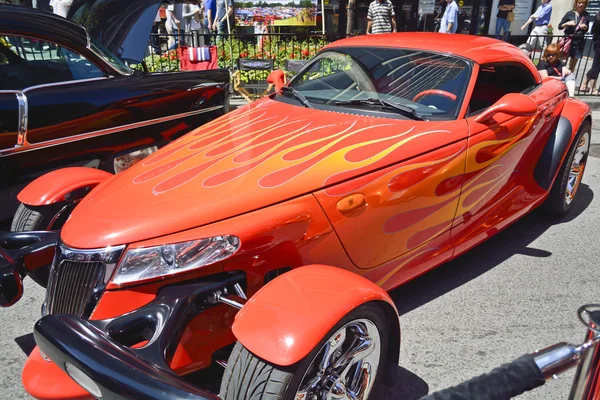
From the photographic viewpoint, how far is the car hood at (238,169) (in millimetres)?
2211

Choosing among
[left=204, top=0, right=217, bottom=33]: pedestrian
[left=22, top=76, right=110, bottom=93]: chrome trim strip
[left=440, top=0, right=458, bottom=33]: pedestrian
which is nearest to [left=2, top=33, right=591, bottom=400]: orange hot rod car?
[left=22, top=76, right=110, bottom=93]: chrome trim strip

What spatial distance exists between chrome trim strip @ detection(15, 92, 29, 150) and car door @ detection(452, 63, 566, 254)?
10.2ft

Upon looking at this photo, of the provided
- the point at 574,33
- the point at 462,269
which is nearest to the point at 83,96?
the point at 462,269

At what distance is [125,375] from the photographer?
5.59ft

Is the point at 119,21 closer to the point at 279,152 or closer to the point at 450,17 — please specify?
the point at 279,152

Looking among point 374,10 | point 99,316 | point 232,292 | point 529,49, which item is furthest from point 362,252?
point 529,49

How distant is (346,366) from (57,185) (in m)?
2.12

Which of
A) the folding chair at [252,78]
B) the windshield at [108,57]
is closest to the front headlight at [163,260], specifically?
the windshield at [108,57]

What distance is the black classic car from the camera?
3.71 m

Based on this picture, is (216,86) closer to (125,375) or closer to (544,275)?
(544,275)

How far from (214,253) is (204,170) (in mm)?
596

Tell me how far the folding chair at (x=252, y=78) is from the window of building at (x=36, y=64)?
159 inches

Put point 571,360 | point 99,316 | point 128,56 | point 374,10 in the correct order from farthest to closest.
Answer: point 374,10
point 128,56
point 99,316
point 571,360

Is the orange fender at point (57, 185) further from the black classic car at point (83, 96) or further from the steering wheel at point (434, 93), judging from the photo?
the steering wheel at point (434, 93)
